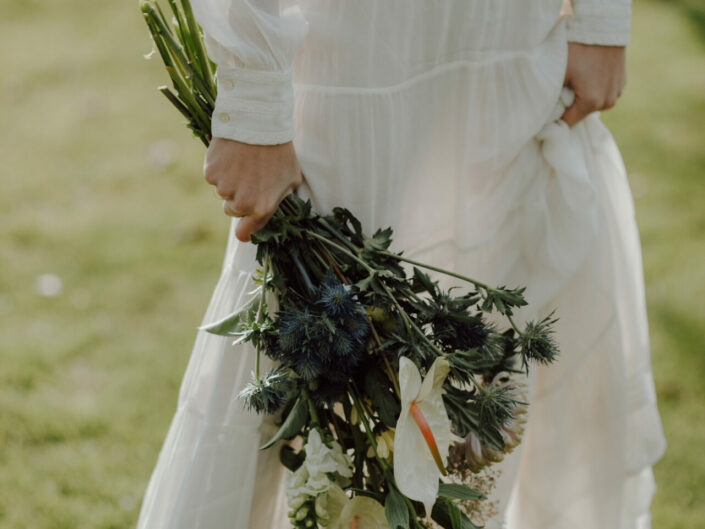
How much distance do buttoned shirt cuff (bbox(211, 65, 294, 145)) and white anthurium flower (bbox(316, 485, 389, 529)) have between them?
48 centimetres

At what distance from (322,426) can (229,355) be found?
0.19 metres

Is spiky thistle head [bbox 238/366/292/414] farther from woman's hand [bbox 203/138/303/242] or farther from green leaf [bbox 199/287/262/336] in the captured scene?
woman's hand [bbox 203/138/303/242]

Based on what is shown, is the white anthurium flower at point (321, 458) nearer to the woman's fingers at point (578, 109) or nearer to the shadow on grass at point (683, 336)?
the woman's fingers at point (578, 109)

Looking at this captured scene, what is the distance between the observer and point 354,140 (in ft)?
3.86

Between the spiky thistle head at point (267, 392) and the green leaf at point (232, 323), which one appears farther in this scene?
the green leaf at point (232, 323)

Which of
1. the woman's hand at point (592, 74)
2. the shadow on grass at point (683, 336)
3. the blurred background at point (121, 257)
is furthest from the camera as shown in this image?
the shadow on grass at point (683, 336)

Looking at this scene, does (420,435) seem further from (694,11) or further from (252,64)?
(694,11)

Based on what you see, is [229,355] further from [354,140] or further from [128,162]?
[128,162]

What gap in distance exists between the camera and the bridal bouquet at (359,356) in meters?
1.02

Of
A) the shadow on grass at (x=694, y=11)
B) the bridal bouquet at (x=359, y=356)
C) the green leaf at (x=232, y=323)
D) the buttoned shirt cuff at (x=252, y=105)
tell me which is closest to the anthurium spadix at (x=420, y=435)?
the bridal bouquet at (x=359, y=356)

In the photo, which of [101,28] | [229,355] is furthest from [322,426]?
[101,28]

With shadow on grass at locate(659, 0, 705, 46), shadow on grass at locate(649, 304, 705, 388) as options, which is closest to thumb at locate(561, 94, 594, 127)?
shadow on grass at locate(649, 304, 705, 388)

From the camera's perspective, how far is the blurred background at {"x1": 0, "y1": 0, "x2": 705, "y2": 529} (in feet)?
6.91

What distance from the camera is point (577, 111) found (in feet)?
4.50
